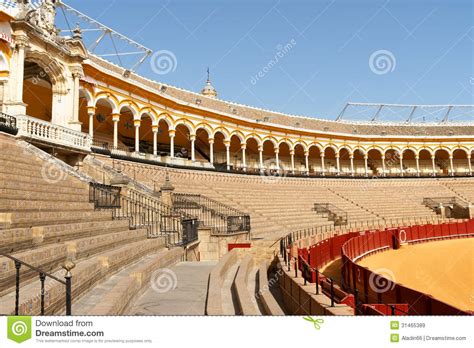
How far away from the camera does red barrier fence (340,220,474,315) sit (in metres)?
5.80

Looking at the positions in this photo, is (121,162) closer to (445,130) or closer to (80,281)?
(80,281)

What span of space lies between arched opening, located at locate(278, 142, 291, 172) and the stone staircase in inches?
1278

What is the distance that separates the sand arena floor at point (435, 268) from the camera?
9.70m

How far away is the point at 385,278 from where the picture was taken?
796 cm

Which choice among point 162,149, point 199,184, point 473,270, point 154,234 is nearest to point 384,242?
point 473,270

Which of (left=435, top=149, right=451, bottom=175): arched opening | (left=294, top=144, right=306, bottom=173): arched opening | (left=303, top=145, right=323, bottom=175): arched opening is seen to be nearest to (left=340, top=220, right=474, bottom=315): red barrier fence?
(left=294, top=144, right=306, bottom=173): arched opening

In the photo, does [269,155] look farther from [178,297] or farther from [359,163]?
→ [178,297]

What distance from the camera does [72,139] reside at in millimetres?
15531

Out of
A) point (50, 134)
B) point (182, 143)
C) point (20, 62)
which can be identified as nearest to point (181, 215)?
point (50, 134)

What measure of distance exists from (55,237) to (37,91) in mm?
18903

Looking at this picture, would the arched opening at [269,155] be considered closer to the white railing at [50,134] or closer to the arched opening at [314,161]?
the arched opening at [314,161]

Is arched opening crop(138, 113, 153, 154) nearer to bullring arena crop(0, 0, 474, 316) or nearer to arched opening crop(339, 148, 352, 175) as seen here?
bullring arena crop(0, 0, 474, 316)

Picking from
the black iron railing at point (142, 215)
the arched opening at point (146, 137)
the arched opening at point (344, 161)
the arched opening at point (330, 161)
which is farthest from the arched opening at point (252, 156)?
the black iron railing at point (142, 215)

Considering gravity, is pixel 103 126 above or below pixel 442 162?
above
